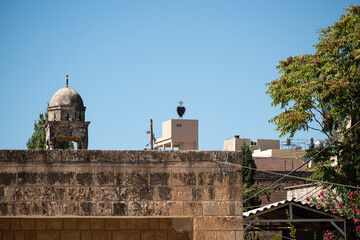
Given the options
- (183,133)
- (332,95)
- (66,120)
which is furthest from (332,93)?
(183,133)

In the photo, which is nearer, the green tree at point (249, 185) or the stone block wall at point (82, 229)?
the stone block wall at point (82, 229)

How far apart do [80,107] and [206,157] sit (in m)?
12.8

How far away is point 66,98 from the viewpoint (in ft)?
71.3

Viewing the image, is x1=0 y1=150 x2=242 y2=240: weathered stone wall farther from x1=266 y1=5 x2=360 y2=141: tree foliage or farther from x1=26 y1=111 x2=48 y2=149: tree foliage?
x1=26 y1=111 x2=48 y2=149: tree foliage

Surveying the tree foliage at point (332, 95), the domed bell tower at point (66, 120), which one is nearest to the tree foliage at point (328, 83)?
the tree foliage at point (332, 95)

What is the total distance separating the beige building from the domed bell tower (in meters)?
19.5

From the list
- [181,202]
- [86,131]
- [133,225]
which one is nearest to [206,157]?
[181,202]

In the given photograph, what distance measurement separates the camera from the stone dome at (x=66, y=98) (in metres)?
21.6

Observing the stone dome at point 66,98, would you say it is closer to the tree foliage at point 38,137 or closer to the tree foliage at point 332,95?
the tree foliage at point 332,95

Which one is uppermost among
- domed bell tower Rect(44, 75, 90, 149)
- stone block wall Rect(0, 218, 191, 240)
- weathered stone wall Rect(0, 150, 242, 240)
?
domed bell tower Rect(44, 75, 90, 149)

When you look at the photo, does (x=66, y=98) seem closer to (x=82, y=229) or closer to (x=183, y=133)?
(x=82, y=229)

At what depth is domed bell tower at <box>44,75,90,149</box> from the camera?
824 inches

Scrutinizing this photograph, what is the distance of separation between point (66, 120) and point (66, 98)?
93 centimetres

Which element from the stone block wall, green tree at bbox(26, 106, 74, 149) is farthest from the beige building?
the stone block wall
